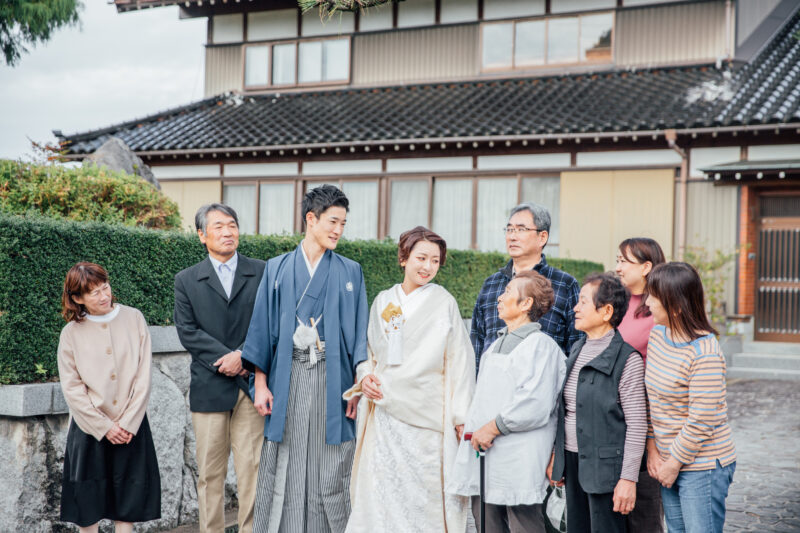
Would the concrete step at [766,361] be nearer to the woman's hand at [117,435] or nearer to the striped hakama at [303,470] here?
the striped hakama at [303,470]

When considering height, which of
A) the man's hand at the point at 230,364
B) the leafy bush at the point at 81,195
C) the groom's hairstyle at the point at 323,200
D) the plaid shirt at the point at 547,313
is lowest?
the man's hand at the point at 230,364

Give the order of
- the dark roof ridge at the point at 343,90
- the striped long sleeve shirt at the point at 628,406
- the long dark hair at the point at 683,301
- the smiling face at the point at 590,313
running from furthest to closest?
the dark roof ridge at the point at 343,90
the smiling face at the point at 590,313
the striped long sleeve shirt at the point at 628,406
the long dark hair at the point at 683,301

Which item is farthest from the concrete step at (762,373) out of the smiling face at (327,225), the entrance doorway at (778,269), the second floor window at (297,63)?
the second floor window at (297,63)

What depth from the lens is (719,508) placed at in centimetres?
328

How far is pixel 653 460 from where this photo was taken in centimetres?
346

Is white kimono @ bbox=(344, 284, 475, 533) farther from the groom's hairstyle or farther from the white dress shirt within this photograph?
the white dress shirt

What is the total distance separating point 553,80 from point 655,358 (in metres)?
12.4

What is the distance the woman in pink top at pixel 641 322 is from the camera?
3.71m

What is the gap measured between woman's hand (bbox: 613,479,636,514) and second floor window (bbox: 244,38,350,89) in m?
14.4

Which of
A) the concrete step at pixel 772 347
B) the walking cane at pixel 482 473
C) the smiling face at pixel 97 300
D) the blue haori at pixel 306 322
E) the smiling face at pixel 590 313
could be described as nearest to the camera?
the smiling face at pixel 590 313

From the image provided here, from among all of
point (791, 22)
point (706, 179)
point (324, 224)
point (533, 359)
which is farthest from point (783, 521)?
point (791, 22)

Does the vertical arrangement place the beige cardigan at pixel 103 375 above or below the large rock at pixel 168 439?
above

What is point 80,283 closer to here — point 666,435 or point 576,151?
point 666,435

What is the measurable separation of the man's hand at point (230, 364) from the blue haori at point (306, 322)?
0.42 ft
